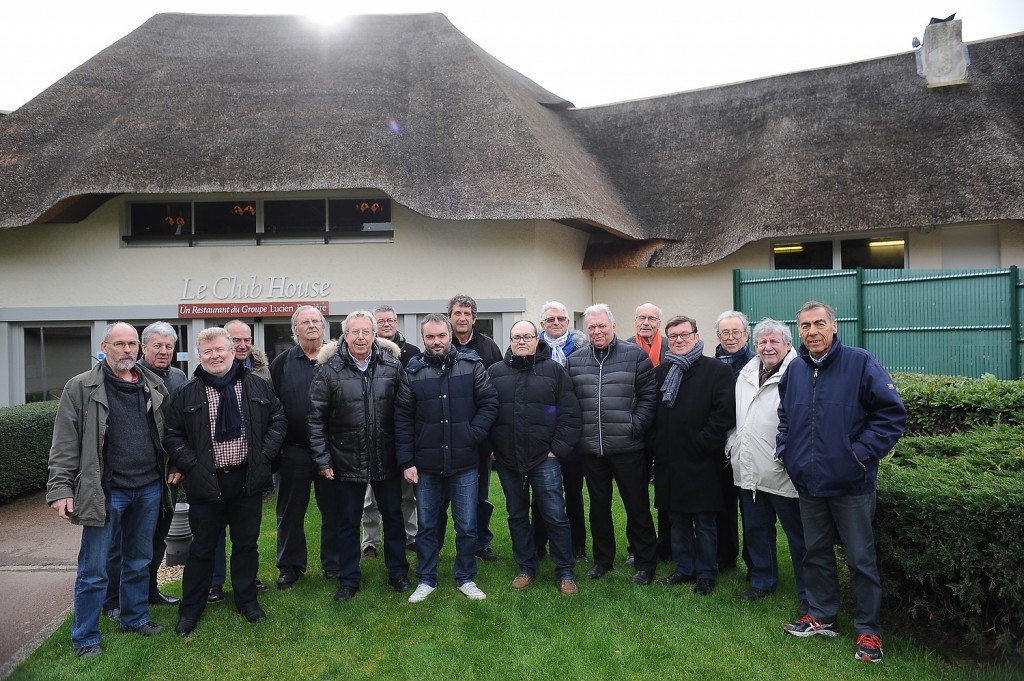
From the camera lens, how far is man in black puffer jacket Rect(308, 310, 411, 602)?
4.55m

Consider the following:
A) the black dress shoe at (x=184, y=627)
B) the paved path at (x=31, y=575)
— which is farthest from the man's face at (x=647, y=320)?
the paved path at (x=31, y=575)

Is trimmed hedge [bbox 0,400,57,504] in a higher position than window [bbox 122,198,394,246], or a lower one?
lower

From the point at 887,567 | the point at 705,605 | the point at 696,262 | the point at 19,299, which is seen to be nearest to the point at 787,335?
the point at 887,567

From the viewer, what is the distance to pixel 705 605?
442 centimetres

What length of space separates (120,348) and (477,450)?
2.40m

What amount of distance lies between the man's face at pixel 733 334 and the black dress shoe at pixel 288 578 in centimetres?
374

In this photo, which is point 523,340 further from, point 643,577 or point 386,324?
point 643,577

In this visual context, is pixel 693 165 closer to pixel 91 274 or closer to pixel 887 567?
pixel 887 567

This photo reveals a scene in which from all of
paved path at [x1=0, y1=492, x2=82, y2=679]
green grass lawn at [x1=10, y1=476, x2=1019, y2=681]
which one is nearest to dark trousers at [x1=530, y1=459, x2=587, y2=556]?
green grass lawn at [x1=10, y1=476, x2=1019, y2=681]

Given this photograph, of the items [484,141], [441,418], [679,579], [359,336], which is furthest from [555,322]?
[484,141]

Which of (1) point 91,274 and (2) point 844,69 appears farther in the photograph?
(2) point 844,69

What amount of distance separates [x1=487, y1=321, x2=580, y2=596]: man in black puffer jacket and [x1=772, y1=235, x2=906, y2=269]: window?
7.65 metres

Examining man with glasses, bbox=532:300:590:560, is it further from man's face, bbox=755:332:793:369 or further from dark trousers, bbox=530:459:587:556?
man's face, bbox=755:332:793:369

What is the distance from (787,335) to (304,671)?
363 cm
